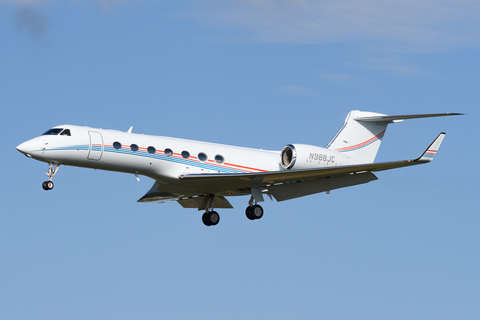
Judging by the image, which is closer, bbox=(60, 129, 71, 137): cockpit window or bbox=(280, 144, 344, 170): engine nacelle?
bbox=(60, 129, 71, 137): cockpit window

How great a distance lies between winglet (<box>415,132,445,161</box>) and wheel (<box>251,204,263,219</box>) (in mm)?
7235

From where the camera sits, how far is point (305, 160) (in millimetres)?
27781

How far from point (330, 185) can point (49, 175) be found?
34.7ft

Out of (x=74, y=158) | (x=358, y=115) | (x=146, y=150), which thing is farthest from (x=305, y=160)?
(x=74, y=158)

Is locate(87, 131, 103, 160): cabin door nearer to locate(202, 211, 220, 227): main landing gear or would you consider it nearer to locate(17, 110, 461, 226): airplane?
locate(17, 110, 461, 226): airplane

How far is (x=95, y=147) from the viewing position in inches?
1000

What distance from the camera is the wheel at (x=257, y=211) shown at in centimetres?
2850

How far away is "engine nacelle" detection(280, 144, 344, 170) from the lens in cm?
2764

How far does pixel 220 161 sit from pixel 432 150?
309 inches

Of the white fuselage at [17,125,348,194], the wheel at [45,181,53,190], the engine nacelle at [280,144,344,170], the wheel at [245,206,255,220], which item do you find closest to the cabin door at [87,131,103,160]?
the white fuselage at [17,125,348,194]

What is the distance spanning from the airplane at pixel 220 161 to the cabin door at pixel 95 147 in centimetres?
3

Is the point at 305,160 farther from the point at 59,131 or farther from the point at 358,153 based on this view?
the point at 59,131

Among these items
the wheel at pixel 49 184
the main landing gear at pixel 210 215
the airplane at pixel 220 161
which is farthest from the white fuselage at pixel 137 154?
the main landing gear at pixel 210 215

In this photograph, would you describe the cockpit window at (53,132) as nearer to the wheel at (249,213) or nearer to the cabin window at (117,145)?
the cabin window at (117,145)
